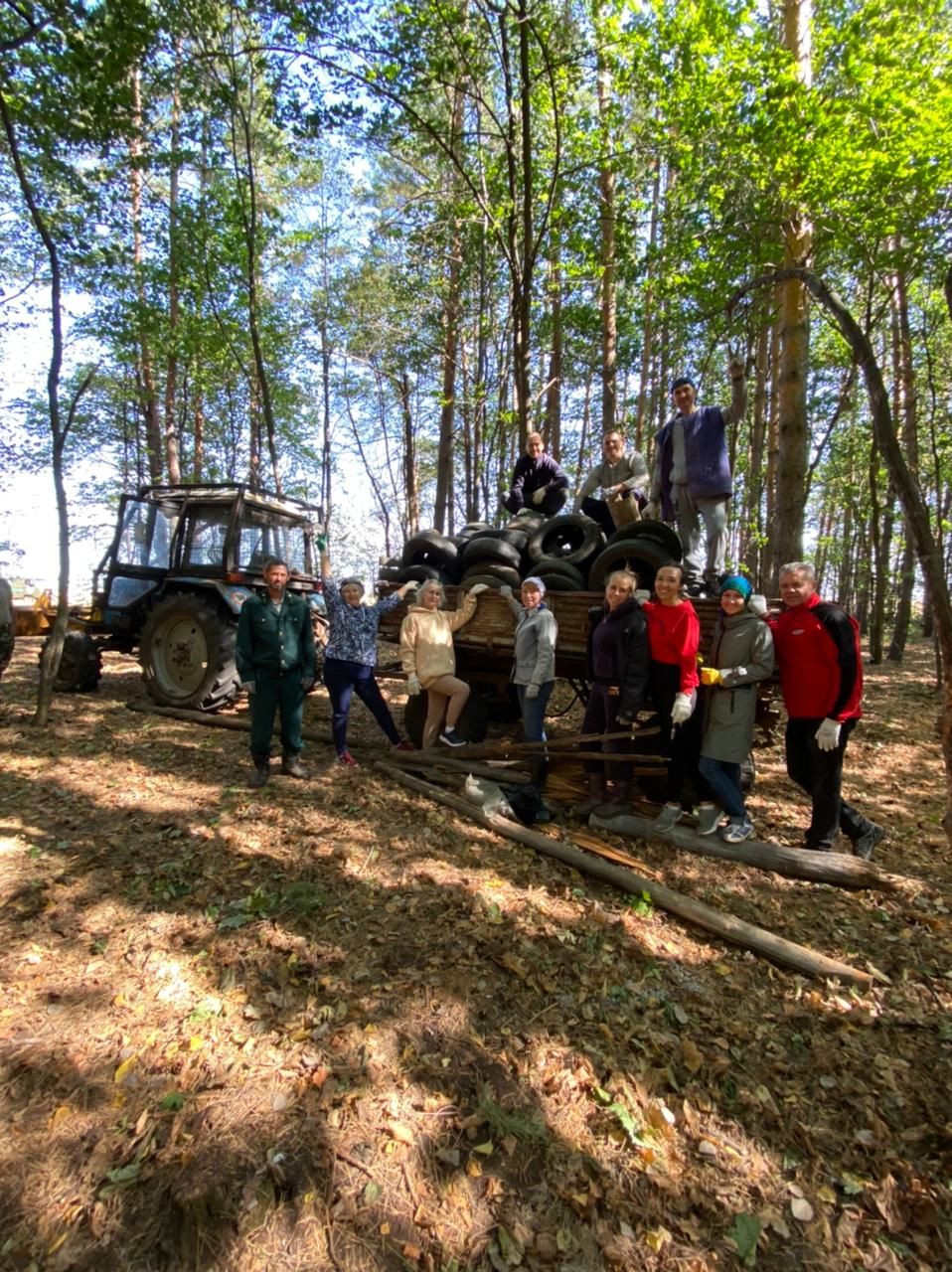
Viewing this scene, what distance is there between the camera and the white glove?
3850 millimetres

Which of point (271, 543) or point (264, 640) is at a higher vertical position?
point (271, 543)

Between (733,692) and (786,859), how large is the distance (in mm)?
1132

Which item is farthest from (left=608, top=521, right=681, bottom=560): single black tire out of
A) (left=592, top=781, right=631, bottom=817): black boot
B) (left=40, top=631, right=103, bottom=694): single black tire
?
(left=40, top=631, right=103, bottom=694): single black tire

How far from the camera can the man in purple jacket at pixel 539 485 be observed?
6.91 m

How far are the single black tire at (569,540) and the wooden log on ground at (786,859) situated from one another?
2.54 metres

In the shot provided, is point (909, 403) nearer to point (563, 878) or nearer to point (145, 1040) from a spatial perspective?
point (563, 878)

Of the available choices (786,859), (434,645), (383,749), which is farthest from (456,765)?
(786,859)

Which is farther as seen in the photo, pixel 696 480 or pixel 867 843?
pixel 696 480

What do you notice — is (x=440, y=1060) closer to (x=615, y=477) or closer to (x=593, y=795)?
(x=593, y=795)

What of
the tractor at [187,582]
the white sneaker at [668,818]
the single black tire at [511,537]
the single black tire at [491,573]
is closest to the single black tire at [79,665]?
the tractor at [187,582]

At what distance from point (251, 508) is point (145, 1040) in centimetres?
603

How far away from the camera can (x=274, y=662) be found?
189 inches

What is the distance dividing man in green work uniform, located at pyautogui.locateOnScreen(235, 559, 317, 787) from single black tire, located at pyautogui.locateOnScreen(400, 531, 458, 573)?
5.27 feet

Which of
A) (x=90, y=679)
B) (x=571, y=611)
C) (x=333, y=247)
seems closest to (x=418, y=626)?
(x=571, y=611)
